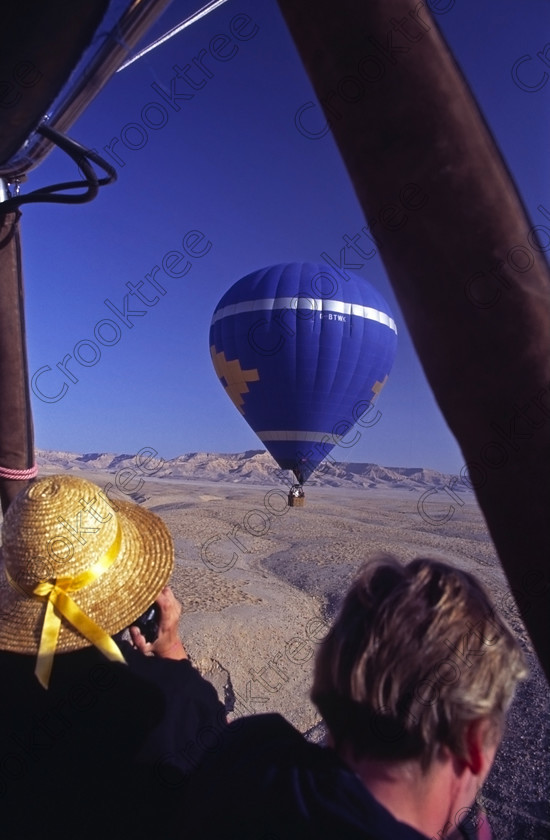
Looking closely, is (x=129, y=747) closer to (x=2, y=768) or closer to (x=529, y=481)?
(x=2, y=768)

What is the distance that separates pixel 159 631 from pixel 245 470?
86.1 meters

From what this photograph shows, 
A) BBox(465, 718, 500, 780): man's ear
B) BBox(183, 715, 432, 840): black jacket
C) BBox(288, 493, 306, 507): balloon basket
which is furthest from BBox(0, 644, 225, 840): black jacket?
BBox(288, 493, 306, 507): balloon basket

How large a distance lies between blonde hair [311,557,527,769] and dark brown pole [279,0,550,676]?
0.41 meters

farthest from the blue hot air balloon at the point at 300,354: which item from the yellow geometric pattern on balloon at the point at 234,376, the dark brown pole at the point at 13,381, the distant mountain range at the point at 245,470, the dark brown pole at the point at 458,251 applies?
the distant mountain range at the point at 245,470

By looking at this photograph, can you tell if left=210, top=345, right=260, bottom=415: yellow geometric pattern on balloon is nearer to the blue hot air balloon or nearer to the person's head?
the blue hot air balloon

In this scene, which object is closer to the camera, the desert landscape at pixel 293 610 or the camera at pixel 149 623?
the camera at pixel 149 623

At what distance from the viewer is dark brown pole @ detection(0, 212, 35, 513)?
2.04 m

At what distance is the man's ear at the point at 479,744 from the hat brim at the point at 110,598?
0.84 meters

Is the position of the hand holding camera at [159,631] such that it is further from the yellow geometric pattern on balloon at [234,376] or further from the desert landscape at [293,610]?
the yellow geometric pattern on balloon at [234,376]

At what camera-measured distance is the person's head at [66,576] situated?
137cm

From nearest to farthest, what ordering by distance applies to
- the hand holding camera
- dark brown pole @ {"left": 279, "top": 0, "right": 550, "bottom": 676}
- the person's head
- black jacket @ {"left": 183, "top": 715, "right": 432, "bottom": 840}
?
1. dark brown pole @ {"left": 279, "top": 0, "right": 550, "bottom": 676}
2. black jacket @ {"left": 183, "top": 715, "right": 432, "bottom": 840}
3. the person's head
4. the hand holding camera

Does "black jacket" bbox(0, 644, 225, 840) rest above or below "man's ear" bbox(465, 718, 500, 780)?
below

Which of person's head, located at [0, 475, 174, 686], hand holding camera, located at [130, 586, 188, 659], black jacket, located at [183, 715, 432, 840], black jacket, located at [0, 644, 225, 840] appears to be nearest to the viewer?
black jacket, located at [183, 715, 432, 840]

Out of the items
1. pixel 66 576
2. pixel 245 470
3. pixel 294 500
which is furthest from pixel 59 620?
pixel 245 470
